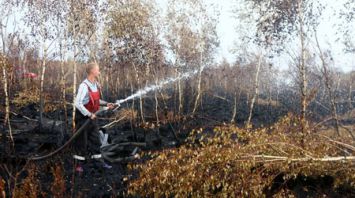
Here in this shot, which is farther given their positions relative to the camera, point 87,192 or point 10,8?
point 10,8

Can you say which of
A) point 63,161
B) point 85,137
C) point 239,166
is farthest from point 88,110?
point 239,166

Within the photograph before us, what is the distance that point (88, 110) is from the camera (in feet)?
23.2

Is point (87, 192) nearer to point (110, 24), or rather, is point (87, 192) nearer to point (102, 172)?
point (102, 172)

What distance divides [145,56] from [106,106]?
10368mm

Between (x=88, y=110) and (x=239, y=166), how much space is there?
3087 mm

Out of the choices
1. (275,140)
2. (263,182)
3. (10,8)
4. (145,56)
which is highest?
(10,8)

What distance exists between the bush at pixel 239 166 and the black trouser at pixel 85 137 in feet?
5.93

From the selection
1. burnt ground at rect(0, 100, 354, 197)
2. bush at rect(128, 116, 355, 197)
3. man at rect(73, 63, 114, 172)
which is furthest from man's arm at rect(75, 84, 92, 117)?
bush at rect(128, 116, 355, 197)

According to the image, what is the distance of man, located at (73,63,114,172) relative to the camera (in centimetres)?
682

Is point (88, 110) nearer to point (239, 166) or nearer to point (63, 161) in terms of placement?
point (63, 161)

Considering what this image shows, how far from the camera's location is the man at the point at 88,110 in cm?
682

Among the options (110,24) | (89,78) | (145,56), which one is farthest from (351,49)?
(89,78)

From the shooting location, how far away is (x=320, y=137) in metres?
6.59

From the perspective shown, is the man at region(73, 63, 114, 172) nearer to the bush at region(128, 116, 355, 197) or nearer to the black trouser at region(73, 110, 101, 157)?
the black trouser at region(73, 110, 101, 157)
